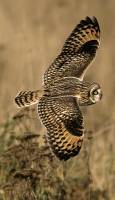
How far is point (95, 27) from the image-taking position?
861 centimetres

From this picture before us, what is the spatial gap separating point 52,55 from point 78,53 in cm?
373

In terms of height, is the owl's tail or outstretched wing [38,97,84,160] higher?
the owl's tail

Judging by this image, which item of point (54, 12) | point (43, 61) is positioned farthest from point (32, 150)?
point (54, 12)

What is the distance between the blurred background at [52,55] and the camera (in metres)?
9.15

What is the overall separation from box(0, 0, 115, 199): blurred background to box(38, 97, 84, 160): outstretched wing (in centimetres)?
108

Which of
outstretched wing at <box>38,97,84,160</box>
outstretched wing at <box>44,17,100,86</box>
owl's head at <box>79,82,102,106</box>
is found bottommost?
outstretched wing at <box>38,97,84,160</box>

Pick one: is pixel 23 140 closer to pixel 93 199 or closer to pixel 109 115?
pixel 93 199

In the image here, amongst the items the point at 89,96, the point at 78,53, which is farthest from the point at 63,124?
the point at 78,53

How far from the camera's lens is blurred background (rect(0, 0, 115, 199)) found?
9148mm

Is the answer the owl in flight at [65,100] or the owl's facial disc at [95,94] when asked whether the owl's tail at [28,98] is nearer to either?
the owl in flight at [65,100]

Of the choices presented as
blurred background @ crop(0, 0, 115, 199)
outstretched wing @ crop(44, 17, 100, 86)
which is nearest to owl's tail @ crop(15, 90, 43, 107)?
outstretched wing @ crop(44, 17, 100, 86)

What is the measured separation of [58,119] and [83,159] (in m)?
0.87

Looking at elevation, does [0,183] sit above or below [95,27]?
below

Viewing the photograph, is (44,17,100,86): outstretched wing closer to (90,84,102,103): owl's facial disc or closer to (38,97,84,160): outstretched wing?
(90,84,102,103): owl's facial disc
